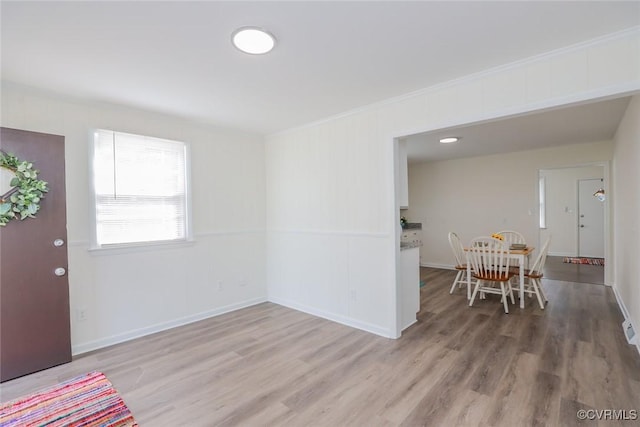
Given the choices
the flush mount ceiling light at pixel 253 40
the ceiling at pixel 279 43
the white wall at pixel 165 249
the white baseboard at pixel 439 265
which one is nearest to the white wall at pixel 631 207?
the ceiling at pixel 279 43

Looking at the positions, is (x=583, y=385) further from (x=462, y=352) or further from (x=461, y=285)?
(x=461, y=285)

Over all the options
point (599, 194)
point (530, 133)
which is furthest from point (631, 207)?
point (599, 194)

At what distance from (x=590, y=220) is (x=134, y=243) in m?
9.93

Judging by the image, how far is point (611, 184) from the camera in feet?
16.6

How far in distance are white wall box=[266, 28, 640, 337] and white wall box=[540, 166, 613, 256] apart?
682 centimetres

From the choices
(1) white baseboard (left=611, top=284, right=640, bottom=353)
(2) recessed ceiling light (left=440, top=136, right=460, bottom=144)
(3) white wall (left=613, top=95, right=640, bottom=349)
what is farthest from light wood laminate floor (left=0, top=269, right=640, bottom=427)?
(2) recessed ceiling light (left=440, top=136, right=460, bottom=144)

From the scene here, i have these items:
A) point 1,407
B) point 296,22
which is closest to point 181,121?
point 296,22

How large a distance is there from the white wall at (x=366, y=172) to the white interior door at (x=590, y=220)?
24.4ft

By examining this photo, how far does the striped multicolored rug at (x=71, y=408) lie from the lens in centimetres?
183

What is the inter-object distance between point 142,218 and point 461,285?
499cm

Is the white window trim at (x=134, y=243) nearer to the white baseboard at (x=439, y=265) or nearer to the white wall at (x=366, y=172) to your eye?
the white wall at (x=366, y=172)

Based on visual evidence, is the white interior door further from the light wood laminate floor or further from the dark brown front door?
the dark brown front door

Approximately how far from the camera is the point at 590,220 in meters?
7.77

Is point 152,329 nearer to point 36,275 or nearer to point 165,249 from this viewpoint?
point 165,249
